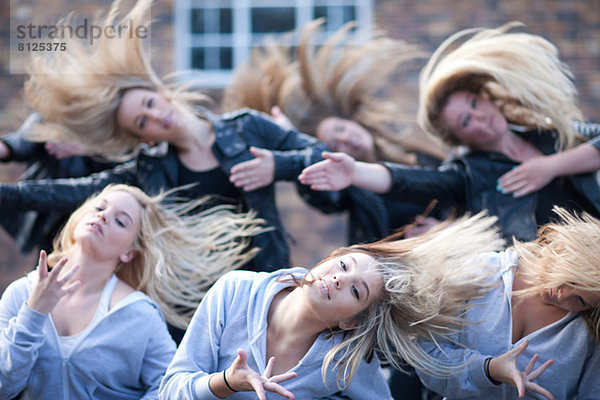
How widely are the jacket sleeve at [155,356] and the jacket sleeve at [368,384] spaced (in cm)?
70

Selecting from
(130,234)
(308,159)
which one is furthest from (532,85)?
(130,234)

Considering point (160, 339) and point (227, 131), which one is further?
point (227, 131)

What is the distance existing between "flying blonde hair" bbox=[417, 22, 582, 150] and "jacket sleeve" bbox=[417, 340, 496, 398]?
1.34 meters

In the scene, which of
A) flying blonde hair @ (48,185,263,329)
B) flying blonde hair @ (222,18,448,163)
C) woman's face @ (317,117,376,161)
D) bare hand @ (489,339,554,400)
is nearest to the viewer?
bare hand @ (489,339,554,400)

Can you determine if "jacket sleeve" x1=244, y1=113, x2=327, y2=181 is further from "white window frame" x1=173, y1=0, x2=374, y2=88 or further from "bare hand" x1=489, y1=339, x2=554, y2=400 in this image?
"white window frame" x1=173, y1=0, x2=374, y2=88

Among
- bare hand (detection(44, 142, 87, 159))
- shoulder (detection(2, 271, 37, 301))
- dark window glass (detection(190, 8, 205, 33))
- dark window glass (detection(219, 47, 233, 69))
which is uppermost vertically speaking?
dark window glass (detection(190, 8, 205, 33))

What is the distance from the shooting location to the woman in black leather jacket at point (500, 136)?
3125 millimetres

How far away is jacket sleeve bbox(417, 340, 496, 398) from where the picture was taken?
7.57 ft

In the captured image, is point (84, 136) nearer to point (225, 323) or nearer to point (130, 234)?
point (130, 234)

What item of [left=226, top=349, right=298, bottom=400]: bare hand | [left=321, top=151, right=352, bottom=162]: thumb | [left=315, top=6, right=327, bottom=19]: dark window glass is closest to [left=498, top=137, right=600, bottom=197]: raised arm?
[left=321, top=151, right=352, bottom=162]: thumb

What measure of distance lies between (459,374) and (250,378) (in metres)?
0.79

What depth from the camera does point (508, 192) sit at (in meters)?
3.14

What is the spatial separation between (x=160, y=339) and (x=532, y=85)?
210 centimetres

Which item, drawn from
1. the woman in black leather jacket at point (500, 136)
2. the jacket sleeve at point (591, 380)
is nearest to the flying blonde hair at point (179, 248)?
the woman in black leather jacket at point (500, 136)
